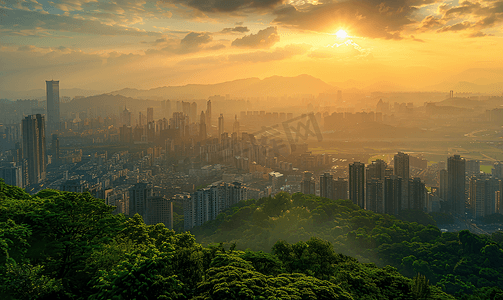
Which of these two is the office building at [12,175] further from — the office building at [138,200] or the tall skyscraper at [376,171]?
the tall skyscraper at [376,171]

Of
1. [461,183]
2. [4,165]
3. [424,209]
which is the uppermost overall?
[4,165]

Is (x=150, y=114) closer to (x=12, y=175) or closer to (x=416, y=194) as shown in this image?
(x=12, y=175)

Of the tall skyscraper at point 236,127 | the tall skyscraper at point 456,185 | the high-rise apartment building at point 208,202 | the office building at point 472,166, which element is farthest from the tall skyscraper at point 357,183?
the tall skyscraper at point 236,127

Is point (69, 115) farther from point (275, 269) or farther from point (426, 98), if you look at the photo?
point (426, 98)

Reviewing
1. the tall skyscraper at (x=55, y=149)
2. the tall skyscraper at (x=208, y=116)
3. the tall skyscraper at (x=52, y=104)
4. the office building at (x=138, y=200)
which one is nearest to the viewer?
the office building at (x=138, y=200)

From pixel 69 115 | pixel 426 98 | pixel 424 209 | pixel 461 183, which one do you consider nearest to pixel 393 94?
pixel 426 98

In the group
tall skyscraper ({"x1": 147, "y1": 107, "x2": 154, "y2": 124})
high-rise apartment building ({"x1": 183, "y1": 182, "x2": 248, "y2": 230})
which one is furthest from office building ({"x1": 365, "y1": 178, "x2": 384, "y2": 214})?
tall skyscraper ({"x1": 147, "y1": 107, "x2": 154, "y2": 124})
